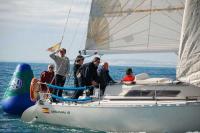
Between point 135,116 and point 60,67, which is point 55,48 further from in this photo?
point 135,116

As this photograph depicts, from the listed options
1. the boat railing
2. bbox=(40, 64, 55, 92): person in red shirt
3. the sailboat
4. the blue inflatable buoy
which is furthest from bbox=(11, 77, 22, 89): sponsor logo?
the boat railing

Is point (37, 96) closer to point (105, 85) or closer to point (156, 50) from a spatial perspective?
point (105, 85)

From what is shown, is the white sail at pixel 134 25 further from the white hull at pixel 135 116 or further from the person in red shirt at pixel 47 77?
the white hull at pixel 135 116

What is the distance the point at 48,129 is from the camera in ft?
46.7

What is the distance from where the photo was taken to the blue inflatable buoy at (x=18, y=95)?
56.8 feet

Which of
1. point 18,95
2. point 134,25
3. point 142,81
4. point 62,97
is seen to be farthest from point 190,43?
point 18,95

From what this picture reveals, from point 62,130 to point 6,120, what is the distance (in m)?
2.90

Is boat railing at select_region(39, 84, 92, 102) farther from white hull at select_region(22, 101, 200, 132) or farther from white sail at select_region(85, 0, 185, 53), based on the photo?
white sail at select_region(85, 0, 185, 53)

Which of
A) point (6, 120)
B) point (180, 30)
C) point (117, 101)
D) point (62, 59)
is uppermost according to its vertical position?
point (180, 30)

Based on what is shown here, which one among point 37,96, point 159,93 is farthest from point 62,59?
point 159,93

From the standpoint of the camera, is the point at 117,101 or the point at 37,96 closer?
the point at 117,101

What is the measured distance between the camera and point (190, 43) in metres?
12.7

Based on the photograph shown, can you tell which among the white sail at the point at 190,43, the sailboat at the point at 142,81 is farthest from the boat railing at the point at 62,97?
the white sail at the point at 190,43

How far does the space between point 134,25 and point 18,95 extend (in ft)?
17.5
